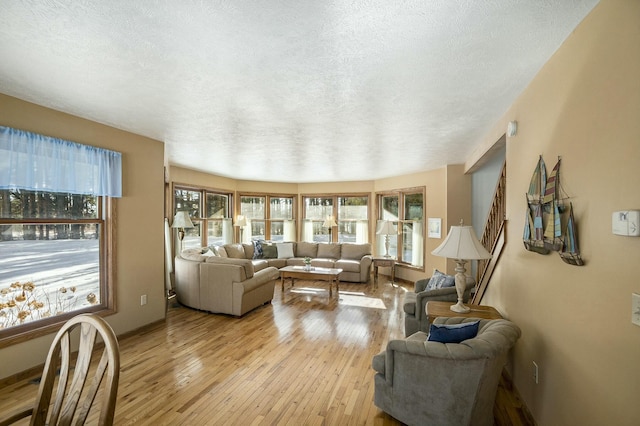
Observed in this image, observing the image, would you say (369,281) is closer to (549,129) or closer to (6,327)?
(549,129)

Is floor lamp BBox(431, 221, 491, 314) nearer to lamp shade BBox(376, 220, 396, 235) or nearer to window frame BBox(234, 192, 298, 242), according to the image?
lamp shade BBox(376, 220, 396, 235)

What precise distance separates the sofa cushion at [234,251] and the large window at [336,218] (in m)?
2.11

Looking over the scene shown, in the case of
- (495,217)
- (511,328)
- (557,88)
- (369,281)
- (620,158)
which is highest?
(557,88)

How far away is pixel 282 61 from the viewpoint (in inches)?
77.0

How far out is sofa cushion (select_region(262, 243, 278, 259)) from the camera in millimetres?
7464

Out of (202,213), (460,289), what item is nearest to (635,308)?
(460,289)

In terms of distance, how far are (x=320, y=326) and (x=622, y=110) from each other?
146 inches

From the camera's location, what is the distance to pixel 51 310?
3.01 meters

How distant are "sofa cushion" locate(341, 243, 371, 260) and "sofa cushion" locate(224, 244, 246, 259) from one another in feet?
8.20

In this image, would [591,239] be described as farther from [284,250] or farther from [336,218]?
[336,218]

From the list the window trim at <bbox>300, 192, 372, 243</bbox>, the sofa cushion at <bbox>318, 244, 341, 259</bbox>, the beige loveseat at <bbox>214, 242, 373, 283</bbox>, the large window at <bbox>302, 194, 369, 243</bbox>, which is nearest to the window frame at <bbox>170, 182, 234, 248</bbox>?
the beige loveseat at <bbox>214, 242, 373, 283</bbox>

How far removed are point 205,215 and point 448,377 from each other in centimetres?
620

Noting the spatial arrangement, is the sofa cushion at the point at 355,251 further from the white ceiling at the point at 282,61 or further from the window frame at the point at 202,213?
the white ceiling at the point at 282,61

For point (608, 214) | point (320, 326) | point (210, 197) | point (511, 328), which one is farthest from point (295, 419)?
point (210, 197)
